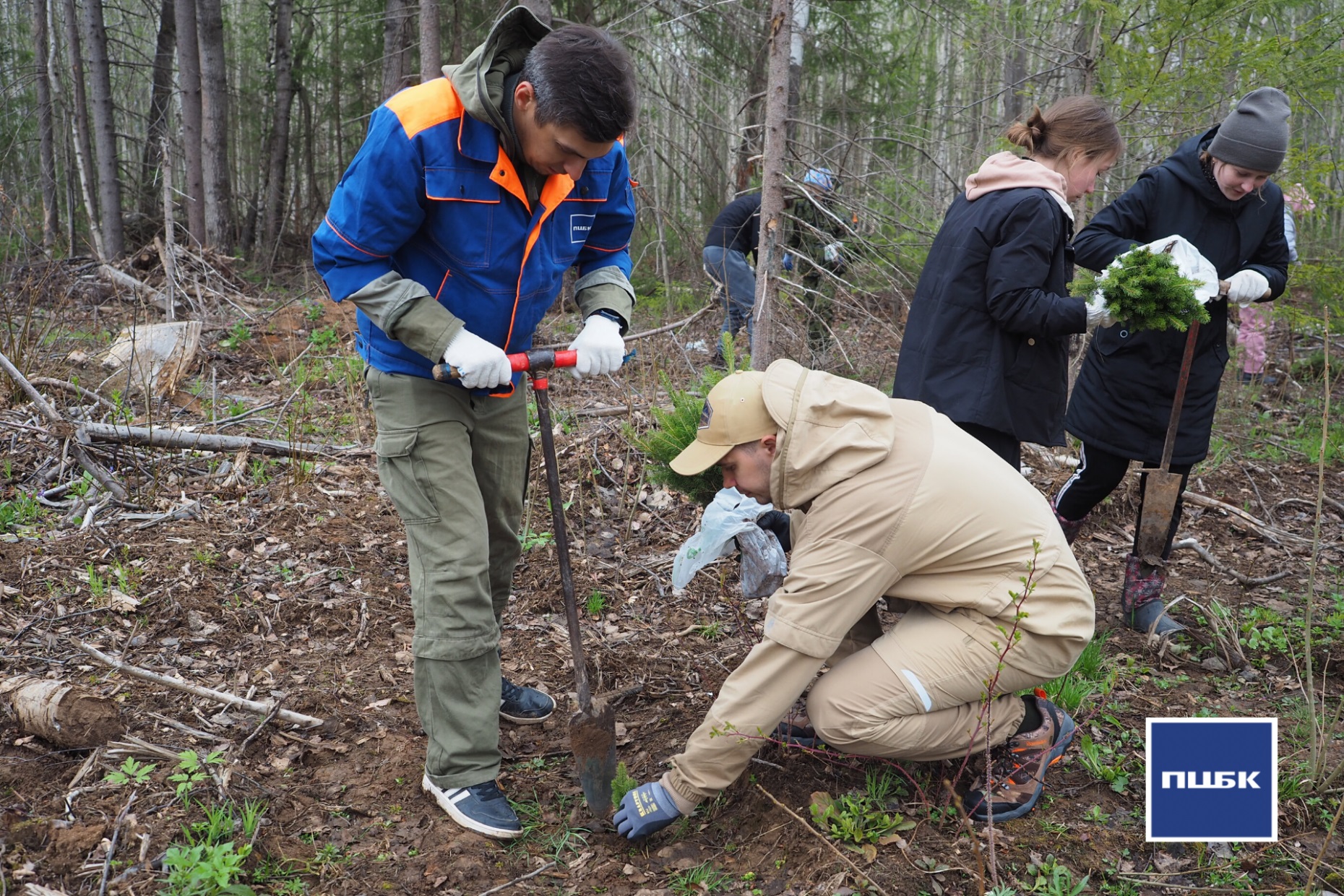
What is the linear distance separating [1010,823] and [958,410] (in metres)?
1.28

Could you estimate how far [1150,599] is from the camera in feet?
12.3

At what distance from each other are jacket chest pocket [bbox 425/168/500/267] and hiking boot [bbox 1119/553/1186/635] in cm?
294

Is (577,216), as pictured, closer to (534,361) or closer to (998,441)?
(534,361)

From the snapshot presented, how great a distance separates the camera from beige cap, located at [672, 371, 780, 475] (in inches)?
88.7

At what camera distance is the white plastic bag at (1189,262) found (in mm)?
3254

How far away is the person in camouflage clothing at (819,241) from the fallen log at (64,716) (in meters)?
3.42

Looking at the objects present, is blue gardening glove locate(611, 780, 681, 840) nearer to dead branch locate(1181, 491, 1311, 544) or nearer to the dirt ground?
the dirt ground

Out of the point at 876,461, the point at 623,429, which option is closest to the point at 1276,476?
the point at 623,429

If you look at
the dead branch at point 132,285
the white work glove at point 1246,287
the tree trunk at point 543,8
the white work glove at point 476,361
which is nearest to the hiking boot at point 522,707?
the white work glove at point 476,361

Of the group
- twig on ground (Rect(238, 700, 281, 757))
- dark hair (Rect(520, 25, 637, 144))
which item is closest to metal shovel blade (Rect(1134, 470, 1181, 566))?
dark hair (Rect(520, 25, 637, 144))

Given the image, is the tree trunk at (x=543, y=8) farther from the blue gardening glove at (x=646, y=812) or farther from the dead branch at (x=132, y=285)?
the blue gardening glove at (x=646, y=812)

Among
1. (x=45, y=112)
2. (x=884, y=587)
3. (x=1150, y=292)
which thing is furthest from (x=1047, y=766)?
(x=45, y=112)

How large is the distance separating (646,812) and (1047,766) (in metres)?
1.24

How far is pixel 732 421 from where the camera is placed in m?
2.25
